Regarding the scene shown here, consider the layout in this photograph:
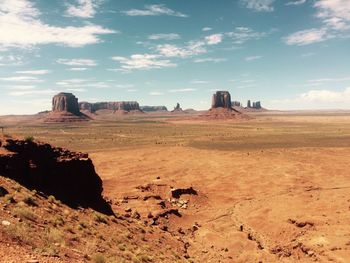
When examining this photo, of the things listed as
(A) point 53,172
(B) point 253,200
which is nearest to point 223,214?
(B) point 253,200

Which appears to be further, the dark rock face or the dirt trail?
the dirt trail

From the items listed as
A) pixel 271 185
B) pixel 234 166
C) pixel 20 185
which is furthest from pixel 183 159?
pixel 20 185

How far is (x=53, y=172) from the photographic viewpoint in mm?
23641

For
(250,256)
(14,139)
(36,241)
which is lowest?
(250,256)

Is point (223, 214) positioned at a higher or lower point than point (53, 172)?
lower

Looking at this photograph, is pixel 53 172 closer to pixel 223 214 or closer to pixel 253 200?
pixel 223 214

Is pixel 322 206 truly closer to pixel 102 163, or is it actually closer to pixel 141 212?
pixel 141 212

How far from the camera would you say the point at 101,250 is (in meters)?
16.5

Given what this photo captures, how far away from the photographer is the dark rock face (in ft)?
70.0

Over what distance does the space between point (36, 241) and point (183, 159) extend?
56017 mm

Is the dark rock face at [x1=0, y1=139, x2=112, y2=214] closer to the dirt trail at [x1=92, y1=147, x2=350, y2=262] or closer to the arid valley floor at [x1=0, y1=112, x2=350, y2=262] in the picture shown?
the arid valley floor at [x1=0, y1=112, x2=350, y2=262]

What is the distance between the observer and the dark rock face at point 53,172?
70.0 feet

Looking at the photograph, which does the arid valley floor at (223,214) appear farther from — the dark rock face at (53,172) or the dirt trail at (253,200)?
the dark rock face at (53,172)


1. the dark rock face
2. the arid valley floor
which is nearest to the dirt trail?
the arid valley floor
